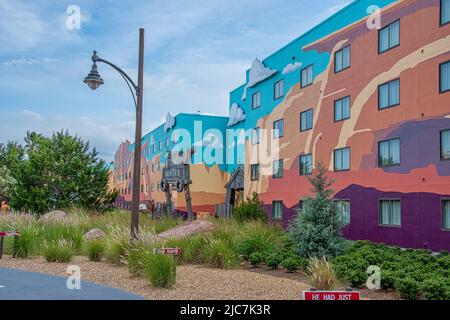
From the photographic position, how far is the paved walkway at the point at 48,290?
30.1 feet

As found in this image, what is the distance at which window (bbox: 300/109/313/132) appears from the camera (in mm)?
30430

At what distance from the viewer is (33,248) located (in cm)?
1595

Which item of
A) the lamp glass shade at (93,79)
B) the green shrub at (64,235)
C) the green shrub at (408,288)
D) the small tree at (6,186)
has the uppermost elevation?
the lamp glass shade at (93,79)

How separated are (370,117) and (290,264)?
44.8 ft

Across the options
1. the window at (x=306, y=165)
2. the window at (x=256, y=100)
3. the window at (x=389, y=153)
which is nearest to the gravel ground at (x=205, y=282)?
the window at (x=389, y=153)

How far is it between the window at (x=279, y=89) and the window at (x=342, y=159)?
8.66m

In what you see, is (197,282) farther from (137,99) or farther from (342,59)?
(342,59)

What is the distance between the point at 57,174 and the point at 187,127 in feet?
→ 74.6

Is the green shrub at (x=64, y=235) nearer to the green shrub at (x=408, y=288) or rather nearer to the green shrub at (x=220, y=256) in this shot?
the green shrub at (x=220, y=256)

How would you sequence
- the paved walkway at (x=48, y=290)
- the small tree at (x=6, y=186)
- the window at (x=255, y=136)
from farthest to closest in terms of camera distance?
the small tree at (x=6, y=186)
the window at (x=255, y=136)
the paved walkway at (x=48, y=290)

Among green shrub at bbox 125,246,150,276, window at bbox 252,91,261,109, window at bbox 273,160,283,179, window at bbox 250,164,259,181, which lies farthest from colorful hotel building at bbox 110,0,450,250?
green shrub at bbox 125,246,150,276

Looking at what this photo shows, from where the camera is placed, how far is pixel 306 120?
101 feet

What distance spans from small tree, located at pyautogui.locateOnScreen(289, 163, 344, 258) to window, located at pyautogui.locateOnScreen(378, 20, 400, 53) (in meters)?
11.1
